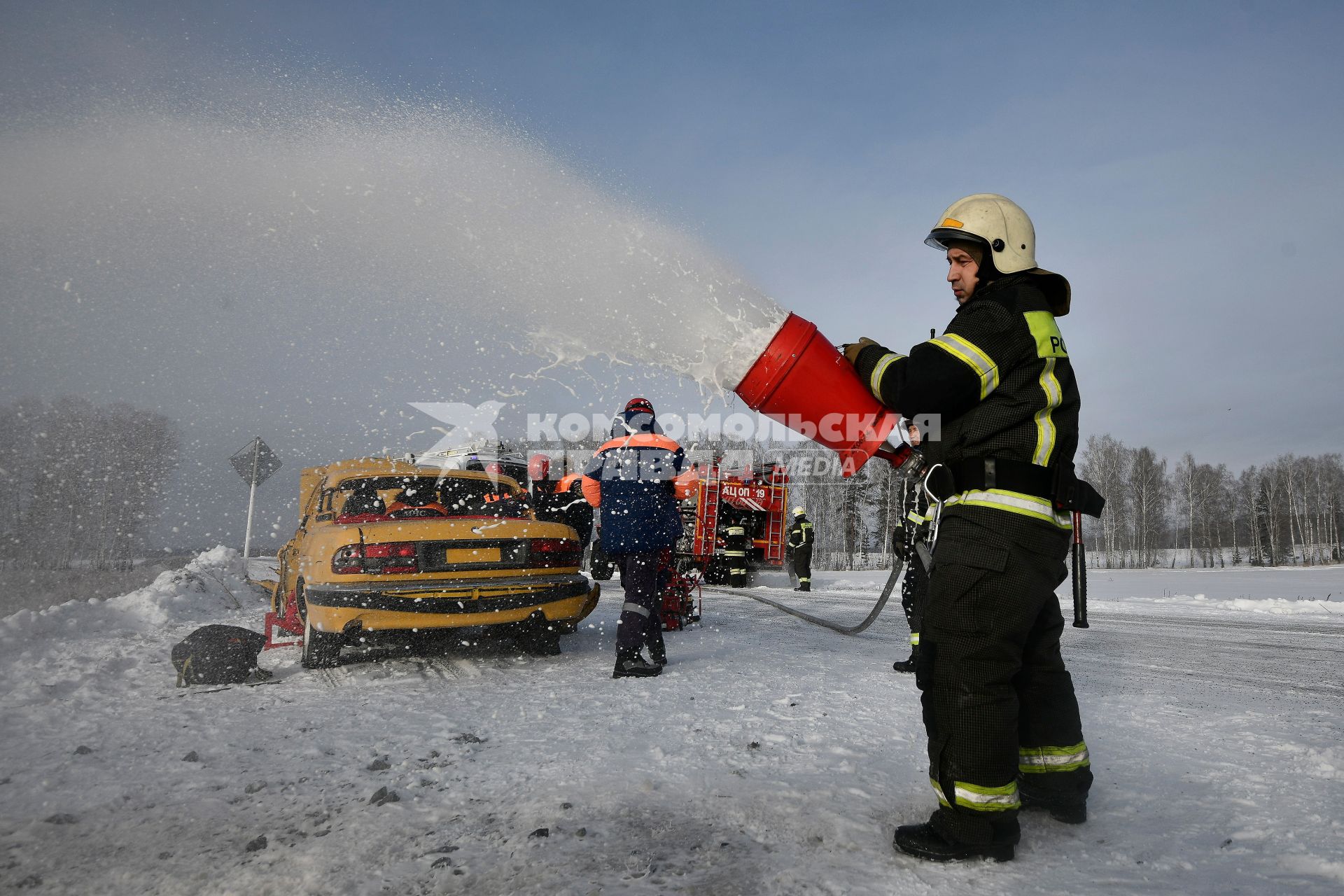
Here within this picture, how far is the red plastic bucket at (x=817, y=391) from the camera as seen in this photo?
275 cm

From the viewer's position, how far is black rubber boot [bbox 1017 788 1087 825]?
2.36 metres

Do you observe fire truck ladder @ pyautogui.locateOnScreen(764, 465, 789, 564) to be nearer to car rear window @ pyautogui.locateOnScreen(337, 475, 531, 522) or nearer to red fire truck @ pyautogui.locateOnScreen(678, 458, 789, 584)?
red fire truck @ pyautogui.locateOnScreen(678, 458, 789, 584)

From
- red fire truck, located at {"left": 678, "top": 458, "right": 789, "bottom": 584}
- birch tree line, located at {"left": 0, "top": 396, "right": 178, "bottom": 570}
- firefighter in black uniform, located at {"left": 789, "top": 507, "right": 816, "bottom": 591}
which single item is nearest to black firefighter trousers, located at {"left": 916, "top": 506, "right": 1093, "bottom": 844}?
red fire truck, located at {"left": 678, "top": 458, "right": 789, "bottom": 584}

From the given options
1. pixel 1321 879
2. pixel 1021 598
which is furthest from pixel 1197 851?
pixel 1021 598

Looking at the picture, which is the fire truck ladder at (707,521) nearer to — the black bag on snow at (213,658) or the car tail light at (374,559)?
the car tail light at (374,559)

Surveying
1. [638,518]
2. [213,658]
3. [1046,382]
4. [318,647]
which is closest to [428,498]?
[318,647]

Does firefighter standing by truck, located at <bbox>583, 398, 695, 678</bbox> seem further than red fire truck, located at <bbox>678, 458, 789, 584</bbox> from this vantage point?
No

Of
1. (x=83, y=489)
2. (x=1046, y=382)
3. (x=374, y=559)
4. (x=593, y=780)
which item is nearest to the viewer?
(x=1046, y=382)

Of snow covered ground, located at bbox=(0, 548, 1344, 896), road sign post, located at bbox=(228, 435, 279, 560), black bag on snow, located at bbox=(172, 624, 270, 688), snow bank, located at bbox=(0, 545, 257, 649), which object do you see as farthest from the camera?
road sign post, located at bbox=(228, 435, 279, 560)

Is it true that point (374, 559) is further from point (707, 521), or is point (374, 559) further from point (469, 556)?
point (707, 521)

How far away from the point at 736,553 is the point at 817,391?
40.3 feet

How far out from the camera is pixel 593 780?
2711 mm

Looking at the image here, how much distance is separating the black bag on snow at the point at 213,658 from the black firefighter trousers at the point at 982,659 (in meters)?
4.24

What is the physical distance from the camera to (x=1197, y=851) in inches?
83.7
